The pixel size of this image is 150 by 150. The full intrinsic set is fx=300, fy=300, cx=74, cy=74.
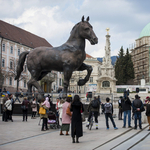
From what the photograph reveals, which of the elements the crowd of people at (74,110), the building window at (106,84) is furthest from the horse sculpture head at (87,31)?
the building window at (106,84)

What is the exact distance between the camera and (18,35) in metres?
77.1

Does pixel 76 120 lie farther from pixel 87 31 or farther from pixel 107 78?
pixel 107 78

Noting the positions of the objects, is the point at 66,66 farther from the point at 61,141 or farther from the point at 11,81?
the point at 11,81

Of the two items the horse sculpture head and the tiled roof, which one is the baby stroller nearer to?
the horse sculpture head

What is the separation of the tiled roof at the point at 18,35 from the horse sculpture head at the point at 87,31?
57726 millimetres

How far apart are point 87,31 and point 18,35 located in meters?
66.5

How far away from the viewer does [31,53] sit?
14156 millimetres

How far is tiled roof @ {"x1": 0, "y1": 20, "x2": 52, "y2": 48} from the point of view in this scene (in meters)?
70.9

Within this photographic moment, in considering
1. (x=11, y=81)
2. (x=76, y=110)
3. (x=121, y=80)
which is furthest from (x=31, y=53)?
(x=121, y=80)

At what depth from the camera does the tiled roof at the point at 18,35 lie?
7094 centimetres

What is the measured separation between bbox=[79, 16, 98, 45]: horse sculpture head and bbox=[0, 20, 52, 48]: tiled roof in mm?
57726

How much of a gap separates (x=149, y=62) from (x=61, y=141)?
8089cm

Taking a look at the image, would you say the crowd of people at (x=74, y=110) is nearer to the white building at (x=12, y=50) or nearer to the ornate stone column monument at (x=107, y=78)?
the ornate stone column monument at (x=107, y=78)

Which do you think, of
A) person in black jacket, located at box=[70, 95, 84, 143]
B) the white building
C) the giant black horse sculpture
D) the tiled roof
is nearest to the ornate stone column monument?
the white building
